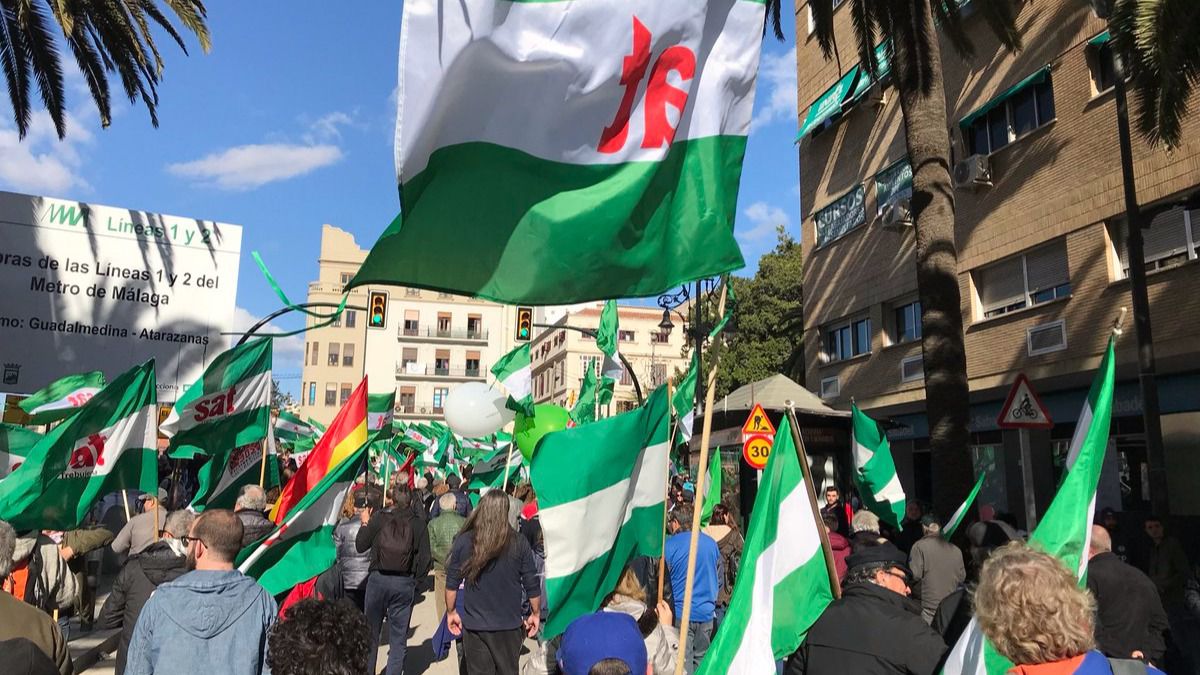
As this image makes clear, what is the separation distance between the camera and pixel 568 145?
386 cm

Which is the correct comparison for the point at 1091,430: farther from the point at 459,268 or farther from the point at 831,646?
the point at 459,268

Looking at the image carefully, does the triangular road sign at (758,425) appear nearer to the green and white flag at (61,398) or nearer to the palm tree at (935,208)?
the palm tree at (935,208)

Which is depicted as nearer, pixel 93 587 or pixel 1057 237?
pixel 93 587

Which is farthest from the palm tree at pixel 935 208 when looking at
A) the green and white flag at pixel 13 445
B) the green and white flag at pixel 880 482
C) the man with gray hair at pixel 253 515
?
the green and white flag at pixel 13 445

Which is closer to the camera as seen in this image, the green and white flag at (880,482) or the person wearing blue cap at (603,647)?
the person wearing blue cap at (603,647)

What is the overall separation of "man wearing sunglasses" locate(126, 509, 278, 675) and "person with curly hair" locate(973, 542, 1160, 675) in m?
2.90

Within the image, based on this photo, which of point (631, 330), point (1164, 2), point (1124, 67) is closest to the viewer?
point (1164, 2)

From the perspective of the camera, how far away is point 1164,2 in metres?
8.83

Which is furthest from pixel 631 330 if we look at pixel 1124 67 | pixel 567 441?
pixel 567 441

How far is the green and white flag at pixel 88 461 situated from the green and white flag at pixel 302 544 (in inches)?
107

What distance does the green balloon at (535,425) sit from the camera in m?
11.3

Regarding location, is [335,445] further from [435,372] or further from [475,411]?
[435,372]

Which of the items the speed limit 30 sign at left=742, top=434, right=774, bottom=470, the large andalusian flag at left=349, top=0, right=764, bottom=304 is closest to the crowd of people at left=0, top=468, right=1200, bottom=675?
the large andalusian flag at left=349, top=0, right=764, bottom=304

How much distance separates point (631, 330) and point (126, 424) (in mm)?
72014
